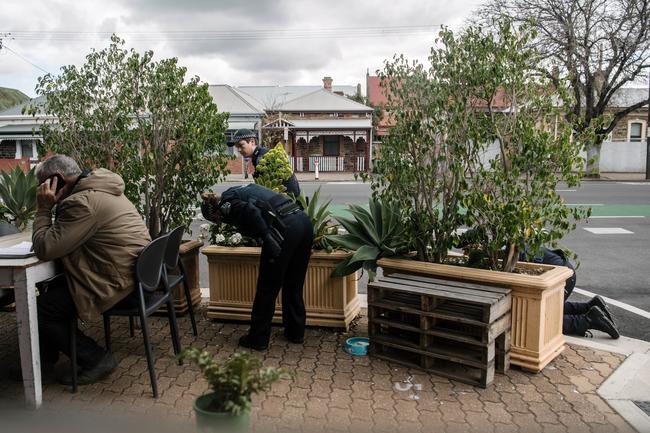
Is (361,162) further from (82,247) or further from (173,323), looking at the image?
(82,247)

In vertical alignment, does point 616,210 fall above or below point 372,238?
below

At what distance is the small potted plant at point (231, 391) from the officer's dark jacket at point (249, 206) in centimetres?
185

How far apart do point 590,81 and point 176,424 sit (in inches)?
A: 1088

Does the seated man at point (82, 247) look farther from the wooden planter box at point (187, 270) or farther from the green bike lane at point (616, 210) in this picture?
the green bike lane at point (616, 210)

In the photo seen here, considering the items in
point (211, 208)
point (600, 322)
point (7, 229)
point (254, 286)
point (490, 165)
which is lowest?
point (600, 322)

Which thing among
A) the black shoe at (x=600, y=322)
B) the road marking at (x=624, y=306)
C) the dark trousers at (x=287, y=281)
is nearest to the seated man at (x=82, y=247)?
the dark trousers at (x=287, y=281)

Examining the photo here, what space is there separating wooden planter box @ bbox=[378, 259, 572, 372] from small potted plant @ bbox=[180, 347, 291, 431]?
2.17 m

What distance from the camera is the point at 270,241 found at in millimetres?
4293

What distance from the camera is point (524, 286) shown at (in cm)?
409

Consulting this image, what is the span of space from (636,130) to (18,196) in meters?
41.1

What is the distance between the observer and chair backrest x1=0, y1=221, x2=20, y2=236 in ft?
16.6

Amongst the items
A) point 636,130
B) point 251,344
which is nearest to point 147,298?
point 251,344

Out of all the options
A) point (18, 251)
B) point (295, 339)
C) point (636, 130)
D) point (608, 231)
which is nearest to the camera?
point (18, 251)

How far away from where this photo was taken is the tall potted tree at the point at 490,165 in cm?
417
